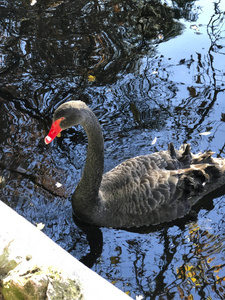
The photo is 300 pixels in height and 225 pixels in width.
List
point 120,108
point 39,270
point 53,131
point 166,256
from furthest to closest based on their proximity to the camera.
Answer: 1. point 120,108
2. point 166,256
3. point 53,131
4. point 39,270

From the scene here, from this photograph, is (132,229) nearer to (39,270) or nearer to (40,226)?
(40,226)

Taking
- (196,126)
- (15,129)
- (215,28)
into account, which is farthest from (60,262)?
(215,28)

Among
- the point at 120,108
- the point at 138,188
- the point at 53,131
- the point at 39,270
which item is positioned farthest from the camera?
the point at 120,108

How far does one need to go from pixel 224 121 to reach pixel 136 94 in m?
1.24

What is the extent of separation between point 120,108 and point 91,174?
1.82 m

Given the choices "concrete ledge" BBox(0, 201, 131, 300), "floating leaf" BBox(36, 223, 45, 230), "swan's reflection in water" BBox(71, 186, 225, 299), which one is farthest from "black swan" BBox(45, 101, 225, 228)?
"concrete ledge" BBox(0, 201, 131, 300)

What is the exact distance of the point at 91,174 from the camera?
4.09 m

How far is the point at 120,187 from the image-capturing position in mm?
4316

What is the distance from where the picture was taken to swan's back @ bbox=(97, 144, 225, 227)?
14.0ft

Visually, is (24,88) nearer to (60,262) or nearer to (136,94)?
(136,94)

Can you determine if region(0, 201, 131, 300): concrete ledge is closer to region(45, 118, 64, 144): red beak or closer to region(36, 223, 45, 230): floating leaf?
region(45, 118, 64, 144): red beak

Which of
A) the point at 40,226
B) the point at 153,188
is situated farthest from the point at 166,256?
the point at 40,226

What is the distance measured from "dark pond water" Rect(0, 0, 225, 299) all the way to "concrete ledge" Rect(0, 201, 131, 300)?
4.19 feet

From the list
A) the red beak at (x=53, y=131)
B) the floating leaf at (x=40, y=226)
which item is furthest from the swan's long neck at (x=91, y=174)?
the floating leaf at (x=40, y=226)
